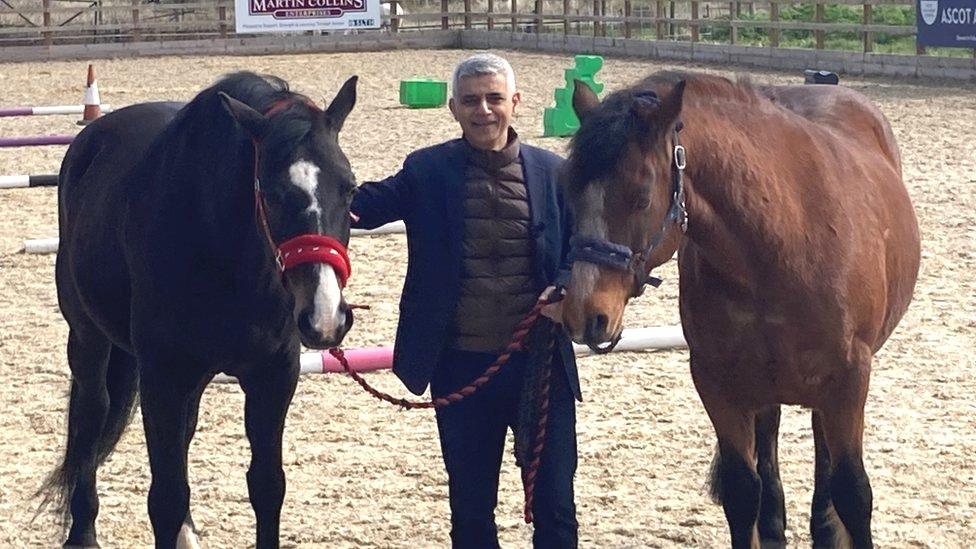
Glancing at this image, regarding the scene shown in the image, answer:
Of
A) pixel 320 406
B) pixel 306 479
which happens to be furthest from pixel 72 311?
pixel 320 406

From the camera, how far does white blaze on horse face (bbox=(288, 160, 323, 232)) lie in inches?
147

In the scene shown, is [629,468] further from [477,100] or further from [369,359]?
[477,100]

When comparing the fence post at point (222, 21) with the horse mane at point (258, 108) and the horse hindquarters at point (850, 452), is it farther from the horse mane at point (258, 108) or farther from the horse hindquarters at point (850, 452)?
the horse hindquarters at point (850, 452)

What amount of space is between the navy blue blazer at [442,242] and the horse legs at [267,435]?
0.51m

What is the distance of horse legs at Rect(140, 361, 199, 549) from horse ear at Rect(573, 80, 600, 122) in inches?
→ 57.9

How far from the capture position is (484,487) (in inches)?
156

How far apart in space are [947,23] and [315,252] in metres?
16.8

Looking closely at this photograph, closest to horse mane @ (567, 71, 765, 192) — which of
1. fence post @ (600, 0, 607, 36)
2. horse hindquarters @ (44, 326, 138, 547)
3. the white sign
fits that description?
horse hindquarters @ (44, 326, 138, 547)

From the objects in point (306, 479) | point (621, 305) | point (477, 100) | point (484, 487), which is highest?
point (477, 100)

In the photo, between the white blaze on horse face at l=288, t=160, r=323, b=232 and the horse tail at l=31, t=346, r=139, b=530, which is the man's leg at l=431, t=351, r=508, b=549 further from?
the horse tail at l=31, t=346, r=139, b=530

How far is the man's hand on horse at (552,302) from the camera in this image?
3.78 metres

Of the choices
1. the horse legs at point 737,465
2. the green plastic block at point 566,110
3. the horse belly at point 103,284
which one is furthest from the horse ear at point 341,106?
the green plastic block at point 566,110

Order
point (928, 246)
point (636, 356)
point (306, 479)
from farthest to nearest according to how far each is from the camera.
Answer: point (928, 246)
point (636, 356)
point (306, 479)

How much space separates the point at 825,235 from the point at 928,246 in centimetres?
563
